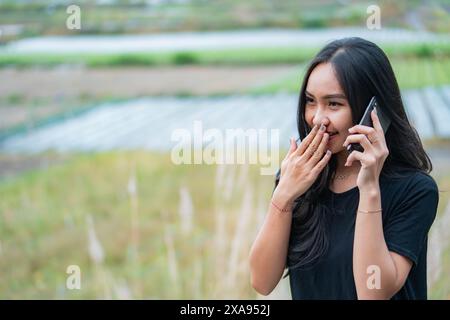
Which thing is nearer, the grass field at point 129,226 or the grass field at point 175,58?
the grass field at point 129,226

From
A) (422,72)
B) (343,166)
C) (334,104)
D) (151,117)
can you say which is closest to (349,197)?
(343,166)

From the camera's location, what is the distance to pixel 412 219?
4.19 feet

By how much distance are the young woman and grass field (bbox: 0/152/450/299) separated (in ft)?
5.59

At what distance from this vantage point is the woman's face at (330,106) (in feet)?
4.35

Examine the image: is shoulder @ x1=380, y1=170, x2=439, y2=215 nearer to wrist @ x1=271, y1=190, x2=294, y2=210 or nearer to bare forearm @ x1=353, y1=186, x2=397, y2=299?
bare forearm @ x1=353, y1=186, x2=397, y2=299

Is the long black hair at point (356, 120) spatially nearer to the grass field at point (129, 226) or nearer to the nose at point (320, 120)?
the nose at point (320, 120)

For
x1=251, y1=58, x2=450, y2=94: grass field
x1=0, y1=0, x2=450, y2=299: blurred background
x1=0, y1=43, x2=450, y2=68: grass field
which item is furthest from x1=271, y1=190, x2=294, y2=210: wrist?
x1=0, y1=43, x2=450, y2=68: grass field

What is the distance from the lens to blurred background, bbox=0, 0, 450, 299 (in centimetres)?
315

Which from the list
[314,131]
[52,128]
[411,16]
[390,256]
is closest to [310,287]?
[390,256]

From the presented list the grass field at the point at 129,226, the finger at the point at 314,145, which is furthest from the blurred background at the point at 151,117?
the finger at the point at 314,145

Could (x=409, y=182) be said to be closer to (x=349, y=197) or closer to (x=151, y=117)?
Answer: (x=349, y=197)

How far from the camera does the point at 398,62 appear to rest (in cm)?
313

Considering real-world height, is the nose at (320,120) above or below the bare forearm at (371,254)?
above

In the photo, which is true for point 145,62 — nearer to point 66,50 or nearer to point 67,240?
point 66,50
